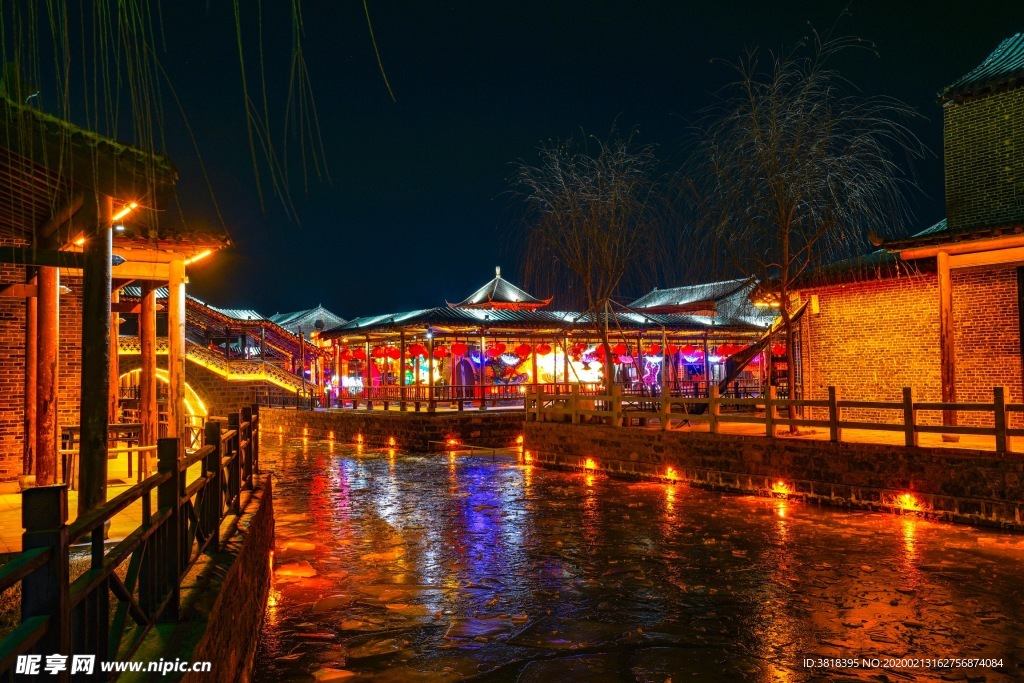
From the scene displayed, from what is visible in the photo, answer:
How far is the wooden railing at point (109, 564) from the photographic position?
90.9 inches

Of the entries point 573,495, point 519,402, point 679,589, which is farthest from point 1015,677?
point 519,402

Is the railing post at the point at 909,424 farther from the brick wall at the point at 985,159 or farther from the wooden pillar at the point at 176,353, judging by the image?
the wooden pillar at the point at 176,353

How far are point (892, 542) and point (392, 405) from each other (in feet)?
70.4

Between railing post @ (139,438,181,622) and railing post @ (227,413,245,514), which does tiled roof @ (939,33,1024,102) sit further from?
railing post @ (139,438,181,622)

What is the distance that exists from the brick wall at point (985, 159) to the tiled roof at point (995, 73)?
0.26 meters

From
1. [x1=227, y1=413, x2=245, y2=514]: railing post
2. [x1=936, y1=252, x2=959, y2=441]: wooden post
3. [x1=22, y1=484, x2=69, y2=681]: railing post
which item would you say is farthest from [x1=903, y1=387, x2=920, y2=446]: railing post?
[x1=22, y1=484, x2=69, y2=681]: railing post

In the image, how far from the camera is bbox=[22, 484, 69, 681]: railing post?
232 centimetres

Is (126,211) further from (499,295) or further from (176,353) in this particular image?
(499,295)

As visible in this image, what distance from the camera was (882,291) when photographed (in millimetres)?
16859

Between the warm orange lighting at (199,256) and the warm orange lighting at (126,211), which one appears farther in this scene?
the warm orange lighting at (199,256)

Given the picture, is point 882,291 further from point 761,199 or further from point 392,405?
point 392,405

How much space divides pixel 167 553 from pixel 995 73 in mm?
16745

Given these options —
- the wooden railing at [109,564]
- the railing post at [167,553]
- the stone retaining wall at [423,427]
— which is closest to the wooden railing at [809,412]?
the stone retaining wall at [423,427]

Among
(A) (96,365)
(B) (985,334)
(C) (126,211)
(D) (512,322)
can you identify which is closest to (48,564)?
(A) (96,365)
